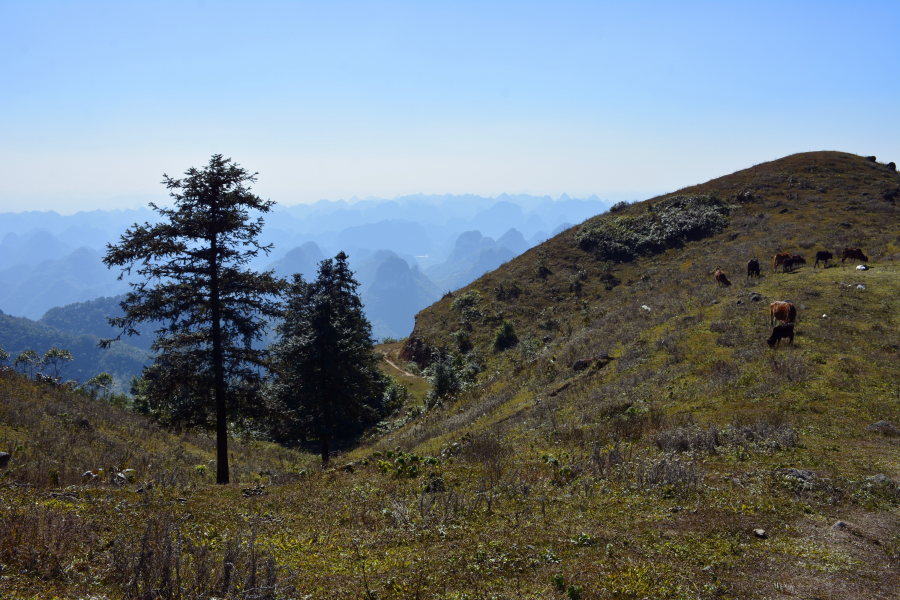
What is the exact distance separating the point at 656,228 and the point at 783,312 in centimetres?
3681

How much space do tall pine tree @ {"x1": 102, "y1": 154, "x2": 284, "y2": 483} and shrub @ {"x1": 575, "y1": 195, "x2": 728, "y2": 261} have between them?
43.5 m

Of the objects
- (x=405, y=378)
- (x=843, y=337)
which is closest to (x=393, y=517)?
(x=843, y=337)

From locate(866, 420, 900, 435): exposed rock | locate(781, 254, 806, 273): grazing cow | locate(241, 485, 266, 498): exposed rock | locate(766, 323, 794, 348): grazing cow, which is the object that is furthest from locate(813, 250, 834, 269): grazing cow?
locate(241, 485, 266, 498): exposed rock

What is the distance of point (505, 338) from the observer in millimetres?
39594

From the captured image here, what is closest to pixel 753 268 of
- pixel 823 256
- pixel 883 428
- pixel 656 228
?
A: pixel 823 256

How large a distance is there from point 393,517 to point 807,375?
48.1 ft

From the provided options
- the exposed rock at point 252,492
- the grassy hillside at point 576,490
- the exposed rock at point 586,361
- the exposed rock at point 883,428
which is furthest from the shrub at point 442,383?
the exposed rock at point 883,428

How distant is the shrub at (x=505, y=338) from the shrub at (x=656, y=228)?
62.5 feet

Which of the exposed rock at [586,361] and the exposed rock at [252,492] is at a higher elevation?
the exposed rock at [586,361]

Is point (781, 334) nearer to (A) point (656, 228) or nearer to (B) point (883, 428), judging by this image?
(B) point (883, 428)

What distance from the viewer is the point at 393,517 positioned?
29.7 ft

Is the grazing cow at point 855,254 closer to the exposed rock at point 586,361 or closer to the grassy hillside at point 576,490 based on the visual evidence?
the grassy hillside at point 576,490

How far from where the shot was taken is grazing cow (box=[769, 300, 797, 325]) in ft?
63.8

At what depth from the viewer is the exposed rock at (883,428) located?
11.6m
